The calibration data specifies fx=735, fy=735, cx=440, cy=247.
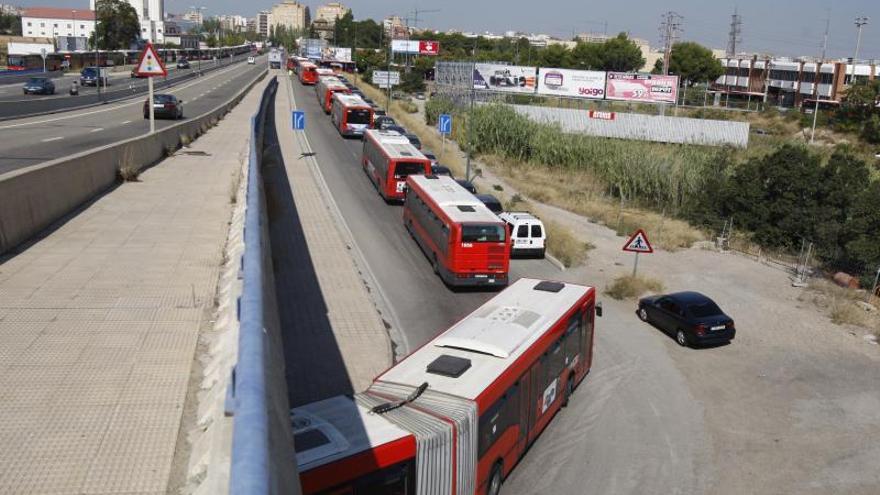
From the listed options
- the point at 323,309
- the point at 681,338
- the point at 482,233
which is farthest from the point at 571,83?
the point at 323,309

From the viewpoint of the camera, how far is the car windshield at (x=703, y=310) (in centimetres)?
1886

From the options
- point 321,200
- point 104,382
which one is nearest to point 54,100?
point 321,200

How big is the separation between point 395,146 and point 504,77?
41.1m

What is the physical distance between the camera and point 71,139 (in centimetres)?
3253

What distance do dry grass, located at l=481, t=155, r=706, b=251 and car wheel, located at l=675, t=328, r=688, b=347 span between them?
34.9ft

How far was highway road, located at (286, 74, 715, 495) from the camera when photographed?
40.1 ft

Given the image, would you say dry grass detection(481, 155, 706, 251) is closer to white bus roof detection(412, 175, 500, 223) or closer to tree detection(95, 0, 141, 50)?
white bus roof detection(412, 175, 500, 223)

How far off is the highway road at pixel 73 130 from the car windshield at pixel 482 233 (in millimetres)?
13321

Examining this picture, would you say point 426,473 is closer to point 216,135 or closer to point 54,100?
point 216,135

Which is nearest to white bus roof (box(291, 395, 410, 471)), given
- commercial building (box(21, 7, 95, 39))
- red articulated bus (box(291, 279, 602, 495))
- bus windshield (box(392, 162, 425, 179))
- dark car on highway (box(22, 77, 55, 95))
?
red articulated bus (box(291, 279, 602, 495))

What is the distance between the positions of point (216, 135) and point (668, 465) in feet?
97.3

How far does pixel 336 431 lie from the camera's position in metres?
8.48

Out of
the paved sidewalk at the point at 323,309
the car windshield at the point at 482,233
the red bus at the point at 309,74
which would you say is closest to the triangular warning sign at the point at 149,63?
the paved sidewalk at the point at 323,309

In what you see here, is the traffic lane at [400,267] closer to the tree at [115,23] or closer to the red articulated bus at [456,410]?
the red articulated bus at [456,410]
